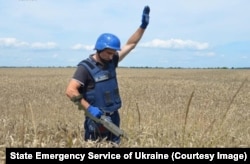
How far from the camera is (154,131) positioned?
5129mm

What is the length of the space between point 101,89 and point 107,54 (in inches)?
18.0

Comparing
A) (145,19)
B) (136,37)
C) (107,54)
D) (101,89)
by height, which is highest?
(145,19)

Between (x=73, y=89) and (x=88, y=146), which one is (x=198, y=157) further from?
(x=73, y=89)

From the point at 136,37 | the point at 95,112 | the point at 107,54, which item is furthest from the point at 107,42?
the point at 95,112

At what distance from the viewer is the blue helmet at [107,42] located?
4.83 metres

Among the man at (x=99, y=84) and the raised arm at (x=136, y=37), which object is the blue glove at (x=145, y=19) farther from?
the man at (x=99, y=84)

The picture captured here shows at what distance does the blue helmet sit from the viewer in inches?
190

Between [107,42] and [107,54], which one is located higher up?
[107,42]

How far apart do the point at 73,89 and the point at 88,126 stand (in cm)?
57

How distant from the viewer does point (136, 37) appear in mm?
5488

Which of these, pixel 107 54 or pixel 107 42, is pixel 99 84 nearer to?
pixel 107 54

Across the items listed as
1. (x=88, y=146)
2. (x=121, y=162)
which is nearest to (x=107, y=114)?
(x=88, y=146)

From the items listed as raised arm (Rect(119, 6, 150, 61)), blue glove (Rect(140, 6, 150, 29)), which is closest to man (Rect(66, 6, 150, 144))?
raised arm (Rect(119, 6, 150, 61))
